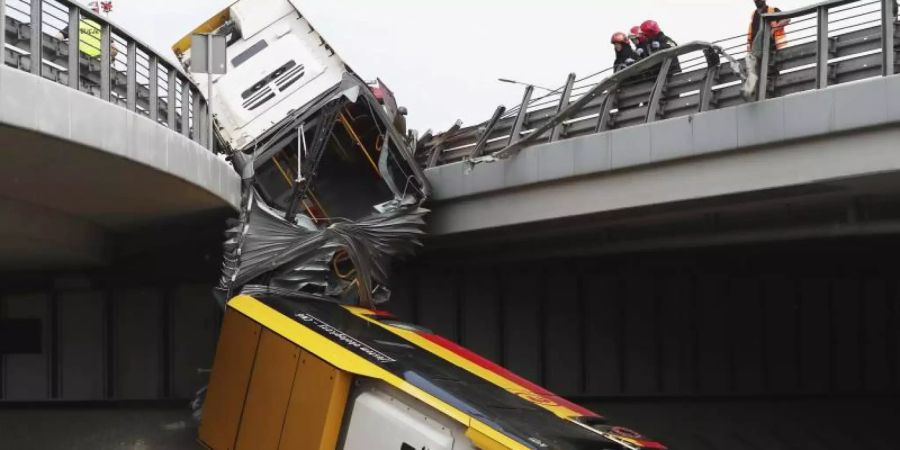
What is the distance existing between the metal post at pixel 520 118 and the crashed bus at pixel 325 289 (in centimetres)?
139

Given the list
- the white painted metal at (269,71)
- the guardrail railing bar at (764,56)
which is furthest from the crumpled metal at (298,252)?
the guardrail railing bar at (764,56)

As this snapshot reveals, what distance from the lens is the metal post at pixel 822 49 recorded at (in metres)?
10.9

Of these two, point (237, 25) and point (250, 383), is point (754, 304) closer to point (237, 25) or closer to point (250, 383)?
point (237, 25)

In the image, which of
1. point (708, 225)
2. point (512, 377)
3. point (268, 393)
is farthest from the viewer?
point (708, 225)

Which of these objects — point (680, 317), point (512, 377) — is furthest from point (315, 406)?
point (680, 317)

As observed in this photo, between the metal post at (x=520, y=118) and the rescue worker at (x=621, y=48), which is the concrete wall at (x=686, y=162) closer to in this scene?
the metal post at (x=520, y=118)

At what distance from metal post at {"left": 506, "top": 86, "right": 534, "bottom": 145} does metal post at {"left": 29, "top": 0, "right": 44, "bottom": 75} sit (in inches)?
273

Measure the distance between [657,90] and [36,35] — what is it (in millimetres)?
7219

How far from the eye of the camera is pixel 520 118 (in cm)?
1462

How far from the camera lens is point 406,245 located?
47.1 feet

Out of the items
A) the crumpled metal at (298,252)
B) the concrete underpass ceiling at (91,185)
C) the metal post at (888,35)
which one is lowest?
the crumpled metal at (298,252)

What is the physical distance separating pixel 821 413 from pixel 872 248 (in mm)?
3434

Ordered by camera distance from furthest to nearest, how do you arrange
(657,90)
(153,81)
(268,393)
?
(657,90) → (153,81) → (268,393)

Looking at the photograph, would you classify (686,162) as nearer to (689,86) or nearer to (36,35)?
(689,86)
